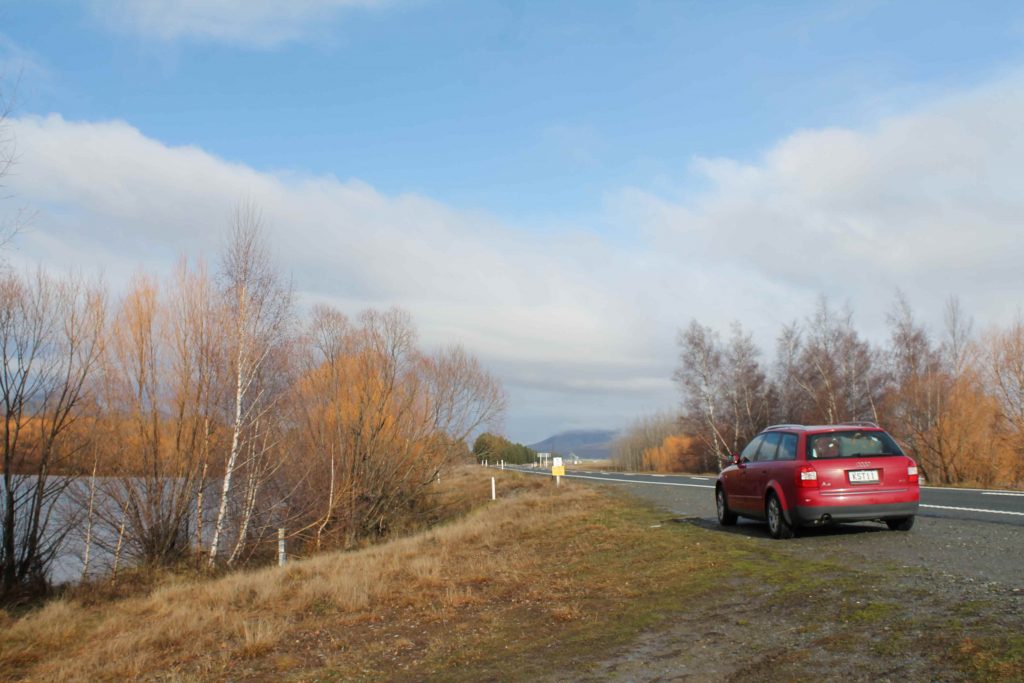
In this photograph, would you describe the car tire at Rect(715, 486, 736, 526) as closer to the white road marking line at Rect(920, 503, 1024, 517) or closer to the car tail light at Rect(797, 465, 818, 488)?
the car tail light at Rect(797, 465, 818, 488)

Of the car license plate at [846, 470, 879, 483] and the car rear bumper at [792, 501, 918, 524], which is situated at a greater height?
the car license plate at [846, 470, 879, 483]

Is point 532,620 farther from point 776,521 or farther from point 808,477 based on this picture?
point 776,521

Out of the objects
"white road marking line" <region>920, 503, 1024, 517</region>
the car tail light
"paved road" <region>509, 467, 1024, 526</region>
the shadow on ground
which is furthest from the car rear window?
"white road marking line" <region>920, 503, 1024, 517</region>

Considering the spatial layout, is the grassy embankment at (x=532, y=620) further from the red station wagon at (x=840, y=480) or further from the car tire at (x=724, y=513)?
the red station wagon at (x=840, y=480)

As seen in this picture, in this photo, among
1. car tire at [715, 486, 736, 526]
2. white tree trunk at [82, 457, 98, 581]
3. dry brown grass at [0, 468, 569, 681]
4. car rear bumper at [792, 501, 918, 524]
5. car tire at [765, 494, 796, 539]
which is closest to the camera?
dry brown grass at [0, 468, 569, 681]

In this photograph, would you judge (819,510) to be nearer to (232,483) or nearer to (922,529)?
(922,529)

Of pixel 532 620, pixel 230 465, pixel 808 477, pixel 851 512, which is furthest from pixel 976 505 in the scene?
pixel 230 465

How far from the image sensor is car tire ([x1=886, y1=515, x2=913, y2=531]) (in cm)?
1112

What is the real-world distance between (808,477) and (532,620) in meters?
4.73

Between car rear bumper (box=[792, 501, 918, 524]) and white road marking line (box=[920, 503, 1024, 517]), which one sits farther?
white road marking line (box=[920, 503, 1024, 517])

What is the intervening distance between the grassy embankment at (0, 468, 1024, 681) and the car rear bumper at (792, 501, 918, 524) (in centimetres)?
63

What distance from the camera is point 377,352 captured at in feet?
100.0

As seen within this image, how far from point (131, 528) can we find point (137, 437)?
2.34 metres

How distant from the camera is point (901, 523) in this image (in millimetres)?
11312
